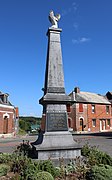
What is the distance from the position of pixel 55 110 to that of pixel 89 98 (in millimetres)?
31378

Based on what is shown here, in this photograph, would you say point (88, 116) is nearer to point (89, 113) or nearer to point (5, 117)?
point (89, 113)

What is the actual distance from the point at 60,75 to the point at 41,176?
4.29 metres

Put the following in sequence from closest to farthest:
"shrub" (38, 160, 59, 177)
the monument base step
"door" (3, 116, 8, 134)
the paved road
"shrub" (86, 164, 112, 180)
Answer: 1. "shrub" (86, 164, 112, 180)
2. "shrub" (38, 160, 59, 177)
3. the monument base step
4. the paved road
5. "door" (3, 116, 8, 134)

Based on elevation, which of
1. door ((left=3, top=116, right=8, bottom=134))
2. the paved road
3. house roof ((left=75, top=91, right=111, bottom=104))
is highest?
house roof ((left=75, top=91, right=111, bottom=104))

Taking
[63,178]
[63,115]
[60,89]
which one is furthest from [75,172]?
[60,89]

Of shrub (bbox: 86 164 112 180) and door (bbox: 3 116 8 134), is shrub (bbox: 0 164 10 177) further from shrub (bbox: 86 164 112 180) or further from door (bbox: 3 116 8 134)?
door (bbox: 3 116 8 134)

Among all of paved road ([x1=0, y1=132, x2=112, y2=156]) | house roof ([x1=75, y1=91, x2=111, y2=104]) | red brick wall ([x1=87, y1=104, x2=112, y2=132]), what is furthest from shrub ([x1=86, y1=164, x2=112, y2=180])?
red brick wall ([x1=87, y1=104, x2=112, y2=132])

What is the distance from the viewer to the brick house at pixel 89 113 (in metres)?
→ 35.5

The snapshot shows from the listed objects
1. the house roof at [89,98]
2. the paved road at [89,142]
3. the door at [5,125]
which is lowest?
the paved road at [89,142]

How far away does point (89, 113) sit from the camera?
37.1 meters

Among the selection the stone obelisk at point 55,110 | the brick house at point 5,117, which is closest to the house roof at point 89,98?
the brick house at point 5,117

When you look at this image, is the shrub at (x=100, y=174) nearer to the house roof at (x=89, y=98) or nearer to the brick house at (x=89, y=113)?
the brick house at (x=89, y=113)

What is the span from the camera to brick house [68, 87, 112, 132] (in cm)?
3550

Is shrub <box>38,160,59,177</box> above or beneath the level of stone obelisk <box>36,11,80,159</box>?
beneath
